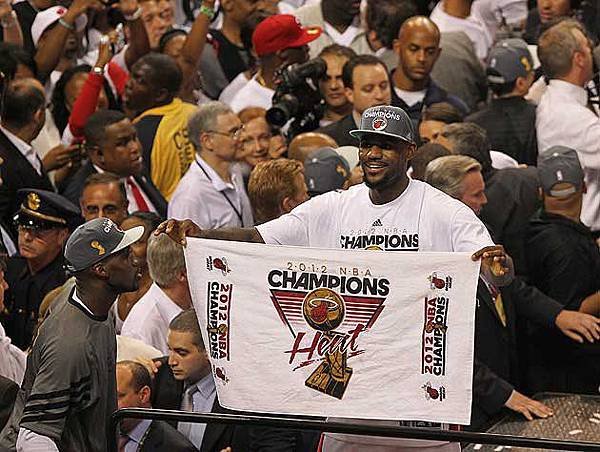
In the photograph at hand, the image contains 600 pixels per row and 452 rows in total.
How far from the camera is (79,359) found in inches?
210

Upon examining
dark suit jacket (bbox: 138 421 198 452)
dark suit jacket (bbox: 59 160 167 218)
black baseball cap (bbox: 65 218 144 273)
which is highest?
black baseball cap (bbox: 65 218 144 273)

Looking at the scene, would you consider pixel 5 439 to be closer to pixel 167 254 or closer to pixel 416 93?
pixel 167 254

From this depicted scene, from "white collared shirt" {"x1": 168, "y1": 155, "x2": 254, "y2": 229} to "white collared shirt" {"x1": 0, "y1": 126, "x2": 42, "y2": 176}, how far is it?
897mm

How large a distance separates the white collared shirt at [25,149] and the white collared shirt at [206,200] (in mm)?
897

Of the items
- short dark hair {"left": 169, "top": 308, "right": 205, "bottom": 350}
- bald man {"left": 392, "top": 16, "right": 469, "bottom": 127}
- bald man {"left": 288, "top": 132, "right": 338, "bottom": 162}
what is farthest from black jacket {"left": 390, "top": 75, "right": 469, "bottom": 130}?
short dark hair {"left": 169, "top": 308, "right": 205, "bottom": 350}

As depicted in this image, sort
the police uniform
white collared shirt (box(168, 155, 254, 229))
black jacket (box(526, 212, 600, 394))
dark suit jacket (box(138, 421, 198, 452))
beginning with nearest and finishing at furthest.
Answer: dark suit jacket (box(138, 421, 198, 452)), black jacket (box(526, 212, 600, 394)), the police uniform, white collared shirt (box(168, 155, 254, 229))

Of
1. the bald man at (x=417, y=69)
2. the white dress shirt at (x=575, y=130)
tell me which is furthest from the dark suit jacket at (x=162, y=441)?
the bald man at (x=417, y=69)

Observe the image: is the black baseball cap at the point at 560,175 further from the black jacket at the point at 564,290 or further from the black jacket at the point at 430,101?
the black jacket at the point at 430,101

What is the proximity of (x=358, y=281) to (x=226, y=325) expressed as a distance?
56 cm

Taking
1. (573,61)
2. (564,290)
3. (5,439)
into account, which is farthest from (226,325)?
(573,61)

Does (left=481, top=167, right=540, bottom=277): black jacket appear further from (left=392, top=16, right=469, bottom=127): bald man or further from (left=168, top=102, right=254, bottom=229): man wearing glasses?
(left=168, top=102, right=254, bottom=229): man wearing glasses

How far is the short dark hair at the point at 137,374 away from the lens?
6195mm

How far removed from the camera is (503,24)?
1118 cm

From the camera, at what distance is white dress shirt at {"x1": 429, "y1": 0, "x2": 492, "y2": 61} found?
420 inches
